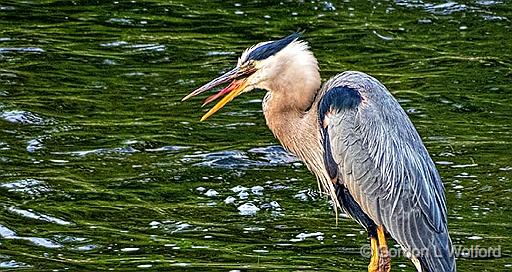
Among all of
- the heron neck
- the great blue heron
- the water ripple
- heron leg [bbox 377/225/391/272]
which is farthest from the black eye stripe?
the water ripple

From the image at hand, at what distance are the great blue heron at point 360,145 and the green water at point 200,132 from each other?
697 millimetres

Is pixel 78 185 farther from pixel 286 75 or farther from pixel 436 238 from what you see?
→ pixel 436 238

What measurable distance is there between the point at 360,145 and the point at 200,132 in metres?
3.61

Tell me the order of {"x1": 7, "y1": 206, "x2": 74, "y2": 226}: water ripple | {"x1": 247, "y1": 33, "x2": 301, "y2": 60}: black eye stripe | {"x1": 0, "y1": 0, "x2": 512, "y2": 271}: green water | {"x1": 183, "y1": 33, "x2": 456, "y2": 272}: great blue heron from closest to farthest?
{"x1": 183, "y1": 33, "x2": 456, "y2": 272}: great blue heron < {"x1": 247, "y1": 33, "x2": 301, "y2": 60}: black eye stripe < {"x1": 0, "y1": 0, "x2": 512, "y2": 271}: green water < {"x1": 7, "y1": 206, "x2": 74, "y2": 226}: water ripple

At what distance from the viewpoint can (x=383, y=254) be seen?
726 centimetres

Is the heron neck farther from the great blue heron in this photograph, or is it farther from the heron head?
the heron head

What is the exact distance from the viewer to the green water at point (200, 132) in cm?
830

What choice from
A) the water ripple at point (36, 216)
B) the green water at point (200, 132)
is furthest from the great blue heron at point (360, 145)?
the water ripple at point (36, 216)

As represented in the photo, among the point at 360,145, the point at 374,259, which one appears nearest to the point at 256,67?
the point at 360,145

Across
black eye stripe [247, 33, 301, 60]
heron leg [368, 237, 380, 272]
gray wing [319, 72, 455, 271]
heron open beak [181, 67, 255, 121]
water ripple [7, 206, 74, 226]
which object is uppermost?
black eye stripe [247, 33, 301, 60]

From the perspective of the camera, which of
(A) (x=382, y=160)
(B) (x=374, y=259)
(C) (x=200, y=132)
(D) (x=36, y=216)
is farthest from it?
(C) (x=200, y=132)

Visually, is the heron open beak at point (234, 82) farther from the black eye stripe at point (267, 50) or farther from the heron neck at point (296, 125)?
the heron neck at point (296, 125)

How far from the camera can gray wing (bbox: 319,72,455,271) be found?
706cm

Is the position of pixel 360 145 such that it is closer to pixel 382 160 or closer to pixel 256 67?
pixel 382 160
